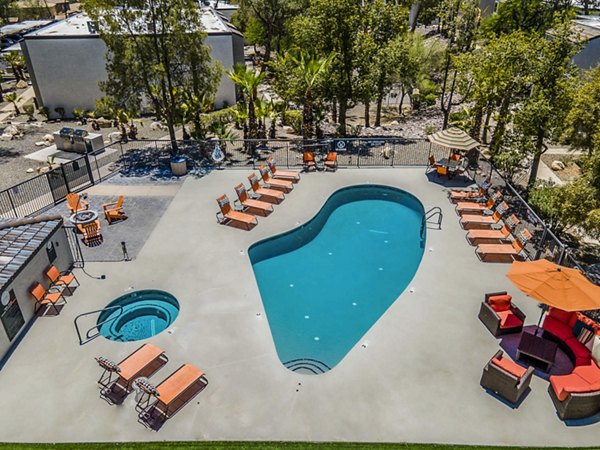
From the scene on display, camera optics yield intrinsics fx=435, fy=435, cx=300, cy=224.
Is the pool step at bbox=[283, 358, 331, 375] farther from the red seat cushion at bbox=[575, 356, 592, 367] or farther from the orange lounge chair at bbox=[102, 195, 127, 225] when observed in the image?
the orange lounge chair at bbox=[102, 195, 127, 225]

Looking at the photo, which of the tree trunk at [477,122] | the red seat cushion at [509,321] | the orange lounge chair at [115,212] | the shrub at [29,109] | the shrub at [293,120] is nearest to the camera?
the red seat cushion at [509,321]

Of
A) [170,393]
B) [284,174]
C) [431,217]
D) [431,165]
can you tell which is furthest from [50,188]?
[431,165]

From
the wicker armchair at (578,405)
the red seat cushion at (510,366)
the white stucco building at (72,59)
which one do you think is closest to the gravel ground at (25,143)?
the white stucco building at (72,59)

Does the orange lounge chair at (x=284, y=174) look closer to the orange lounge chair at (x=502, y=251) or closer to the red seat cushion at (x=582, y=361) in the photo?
the orange lounge chair at (x=502, y=251)

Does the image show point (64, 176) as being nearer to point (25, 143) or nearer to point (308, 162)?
point (308, 162)

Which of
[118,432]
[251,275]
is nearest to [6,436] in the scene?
[118,432]

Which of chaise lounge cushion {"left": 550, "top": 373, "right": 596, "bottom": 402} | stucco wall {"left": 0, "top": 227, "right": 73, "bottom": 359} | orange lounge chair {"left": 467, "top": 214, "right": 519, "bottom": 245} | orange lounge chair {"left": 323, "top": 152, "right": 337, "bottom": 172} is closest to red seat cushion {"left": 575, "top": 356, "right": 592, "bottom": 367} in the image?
chaise lounge cushion {"left": 550, "top": 373, "right": 596, "bottom": 402}
